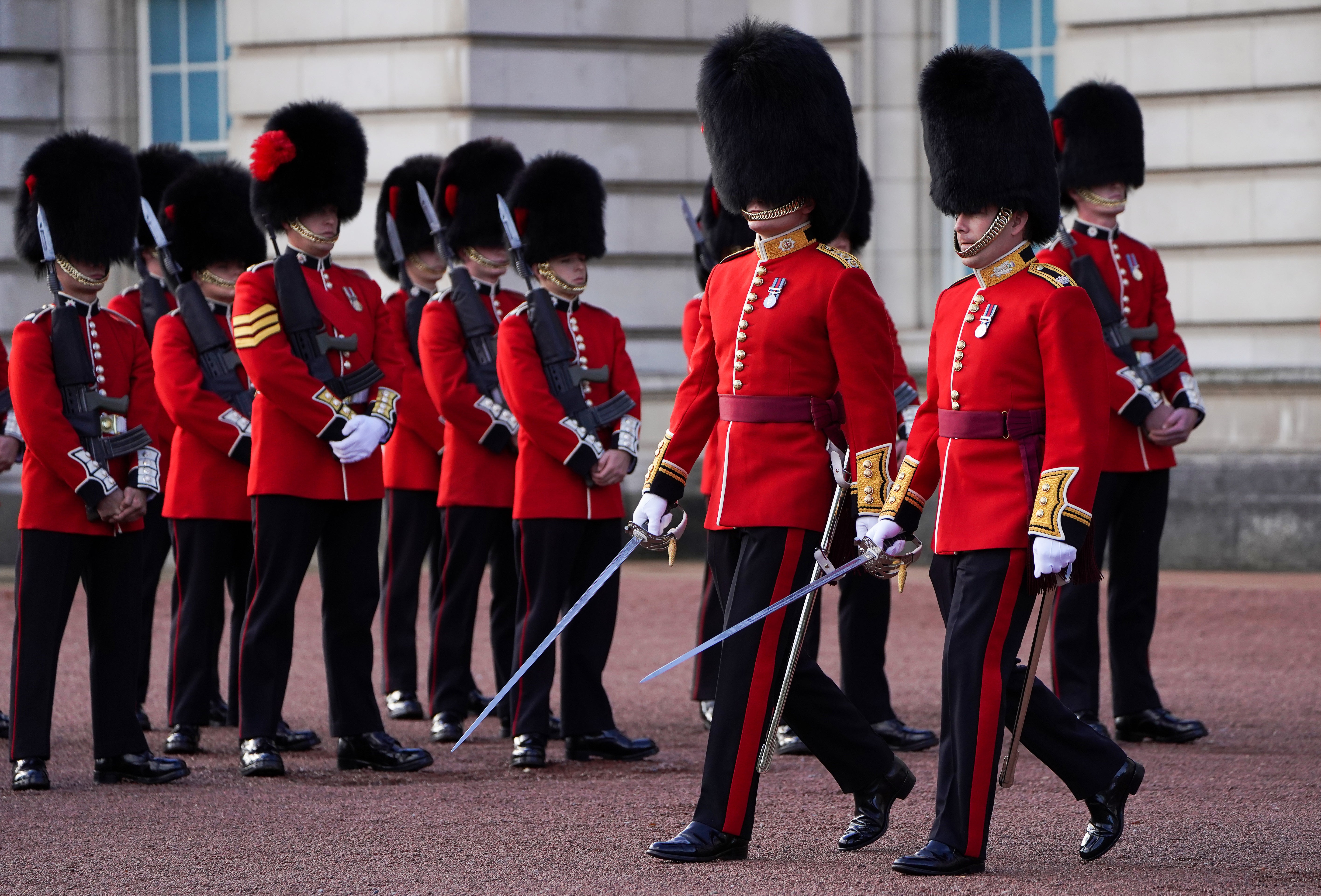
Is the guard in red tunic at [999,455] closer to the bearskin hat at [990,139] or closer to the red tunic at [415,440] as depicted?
the bearskin hat at [990,139]

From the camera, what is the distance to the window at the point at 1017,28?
35.5ft

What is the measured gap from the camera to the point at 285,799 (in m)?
4.78

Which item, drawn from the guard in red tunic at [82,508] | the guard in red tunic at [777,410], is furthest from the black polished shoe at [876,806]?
the guard in red tunic at [82,508]

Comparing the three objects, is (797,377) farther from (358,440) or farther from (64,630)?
(64,630)

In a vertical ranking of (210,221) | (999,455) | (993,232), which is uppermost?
(210,221)

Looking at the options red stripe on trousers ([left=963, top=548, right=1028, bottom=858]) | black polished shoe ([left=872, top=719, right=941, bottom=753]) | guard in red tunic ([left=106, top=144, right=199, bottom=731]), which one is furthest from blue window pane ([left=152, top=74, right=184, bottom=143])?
red stripe on trousers ([left=963, top=548, right=1028, bottom=858])

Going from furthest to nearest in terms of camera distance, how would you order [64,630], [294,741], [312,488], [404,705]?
[404,705], [294,741], [312,488], [64,630]

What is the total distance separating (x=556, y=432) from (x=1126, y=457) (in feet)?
5.45

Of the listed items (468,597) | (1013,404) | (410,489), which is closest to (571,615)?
(1013,404)

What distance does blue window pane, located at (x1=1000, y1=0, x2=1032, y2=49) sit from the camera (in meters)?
10.9

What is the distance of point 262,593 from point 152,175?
2.54 metres

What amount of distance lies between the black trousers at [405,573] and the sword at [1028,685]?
2884 millimetres

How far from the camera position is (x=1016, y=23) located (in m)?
10.9

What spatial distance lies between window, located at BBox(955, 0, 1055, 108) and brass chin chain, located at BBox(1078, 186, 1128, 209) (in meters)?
4.97
